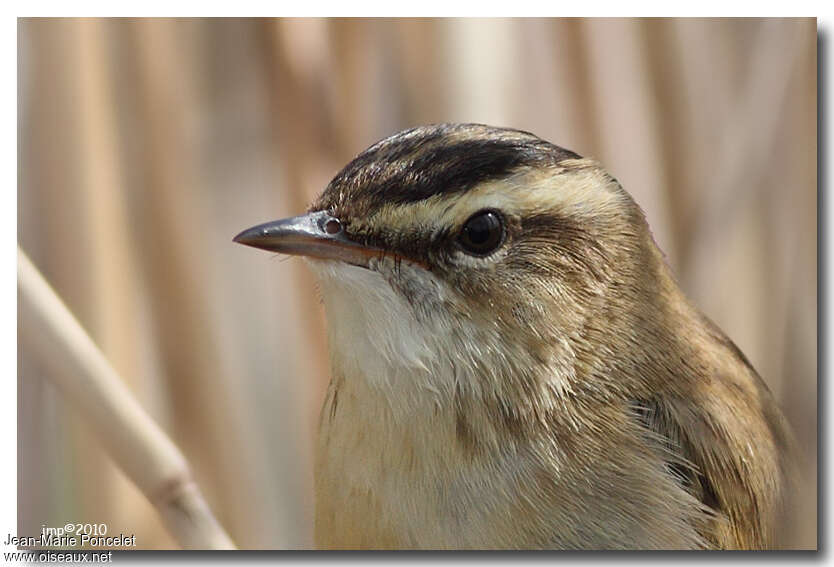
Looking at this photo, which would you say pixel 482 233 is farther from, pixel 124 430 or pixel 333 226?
pixel 124 430

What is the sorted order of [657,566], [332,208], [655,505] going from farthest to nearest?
1. [657,566]
2. [655,505]
3. [332,208]

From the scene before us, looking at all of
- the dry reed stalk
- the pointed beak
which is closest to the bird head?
the pointed beak

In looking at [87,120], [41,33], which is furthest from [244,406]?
[41,33]

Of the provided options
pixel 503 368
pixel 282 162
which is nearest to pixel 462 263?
pixel 503 368

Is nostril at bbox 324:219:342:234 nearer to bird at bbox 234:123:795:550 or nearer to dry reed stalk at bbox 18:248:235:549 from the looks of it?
bird at bbox 234:123:795:550

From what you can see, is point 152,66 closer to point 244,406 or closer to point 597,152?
point 244,406

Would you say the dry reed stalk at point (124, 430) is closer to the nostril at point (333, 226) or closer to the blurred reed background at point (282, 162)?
the blurred reed background at point (282, 162)

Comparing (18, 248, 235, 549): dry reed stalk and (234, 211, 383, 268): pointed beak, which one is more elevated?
(234, 211, 383, 268): pointed beak
